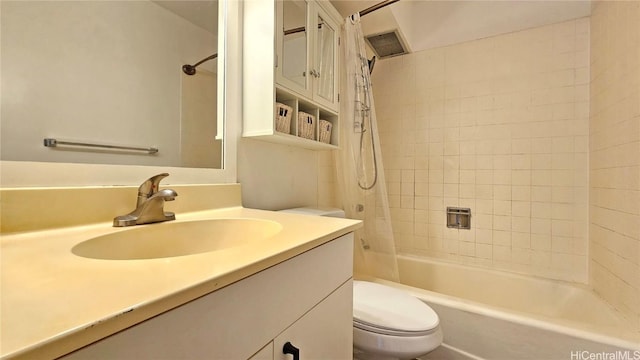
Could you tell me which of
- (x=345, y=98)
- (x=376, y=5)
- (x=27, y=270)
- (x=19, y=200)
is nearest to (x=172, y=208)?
(x=19, y=200)

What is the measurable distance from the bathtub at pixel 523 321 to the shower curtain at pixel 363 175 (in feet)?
0.60

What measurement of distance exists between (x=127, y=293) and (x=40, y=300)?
81mm

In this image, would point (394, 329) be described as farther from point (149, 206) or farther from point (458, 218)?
point (458, 218)

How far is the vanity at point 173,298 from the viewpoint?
0.25 metres

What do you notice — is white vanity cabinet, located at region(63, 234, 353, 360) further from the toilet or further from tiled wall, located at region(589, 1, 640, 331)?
tiled wall, located at region(589, 1, 640, 331)

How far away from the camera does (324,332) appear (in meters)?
0.63

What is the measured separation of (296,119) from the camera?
1.23 m

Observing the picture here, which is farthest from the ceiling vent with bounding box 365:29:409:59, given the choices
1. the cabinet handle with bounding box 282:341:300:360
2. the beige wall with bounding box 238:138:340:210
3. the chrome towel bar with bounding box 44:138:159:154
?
the cabinet handle with bounding box 282:341:300:360

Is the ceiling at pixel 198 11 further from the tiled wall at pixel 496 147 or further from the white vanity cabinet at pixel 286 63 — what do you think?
the tiled wall at pixel 496 147

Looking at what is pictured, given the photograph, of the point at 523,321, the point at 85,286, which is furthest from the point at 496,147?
the point at 85,286

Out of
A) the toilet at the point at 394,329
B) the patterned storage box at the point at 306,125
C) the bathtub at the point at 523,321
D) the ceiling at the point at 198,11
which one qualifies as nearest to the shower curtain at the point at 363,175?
the bathtub at the point at 523,321

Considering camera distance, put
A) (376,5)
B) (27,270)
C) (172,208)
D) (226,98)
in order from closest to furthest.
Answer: (27,270) → (172,208) → (226,98) → (376,5)

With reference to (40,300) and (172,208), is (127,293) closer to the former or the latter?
(40,300)

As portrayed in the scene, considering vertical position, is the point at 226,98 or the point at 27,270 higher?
the point at 226,98
